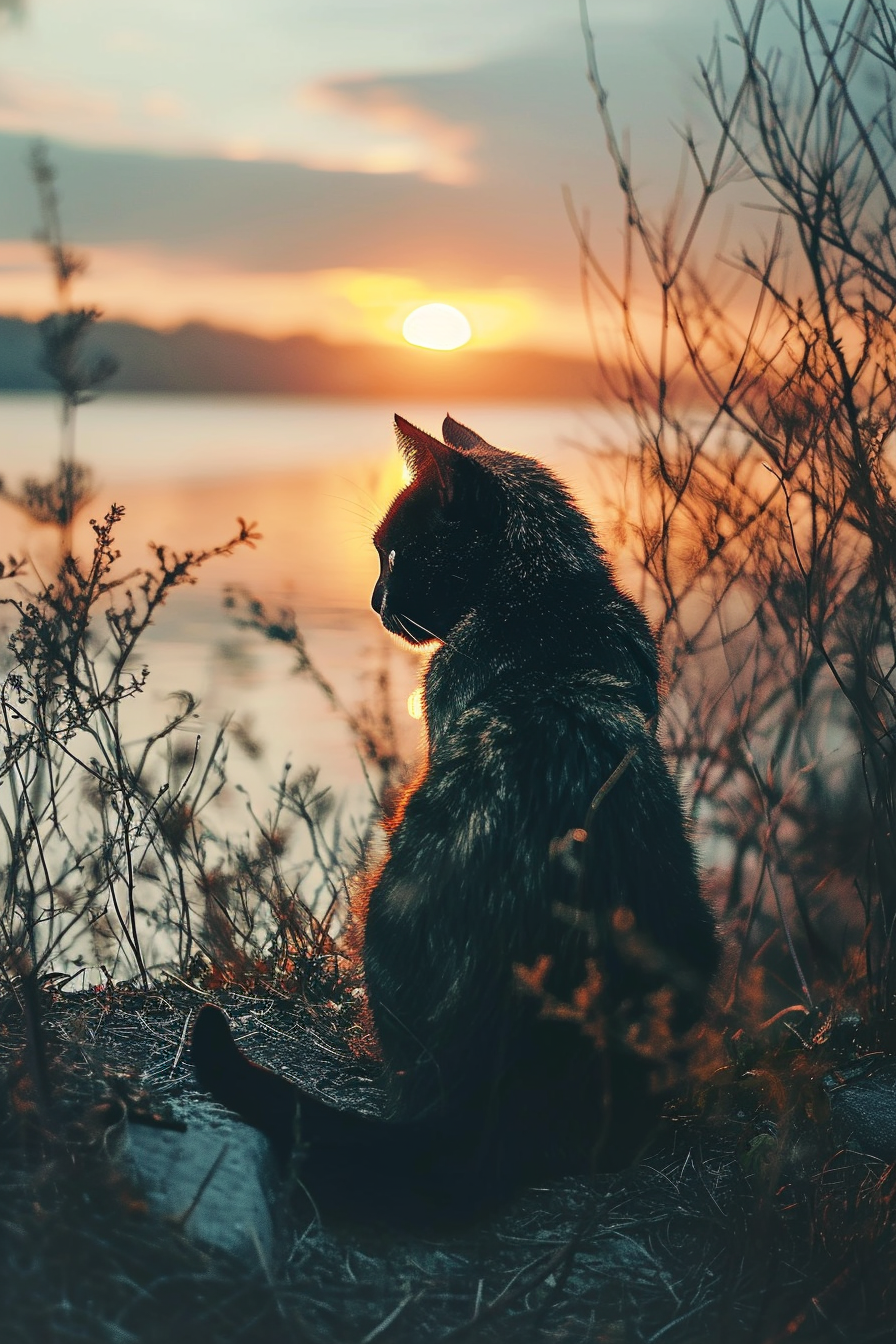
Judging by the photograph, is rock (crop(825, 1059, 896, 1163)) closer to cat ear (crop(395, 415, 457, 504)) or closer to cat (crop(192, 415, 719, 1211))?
cat (crop(192, 415, 719, 1211))

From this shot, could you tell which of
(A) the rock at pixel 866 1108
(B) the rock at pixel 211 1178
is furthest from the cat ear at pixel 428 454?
(A) the rock at pixel 866 1108

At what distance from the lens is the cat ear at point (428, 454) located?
303cm

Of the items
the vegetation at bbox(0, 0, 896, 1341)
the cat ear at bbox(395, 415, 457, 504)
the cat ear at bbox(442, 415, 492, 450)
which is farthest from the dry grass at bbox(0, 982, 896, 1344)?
the cat ear at bbox(442, 415, 492, 450)

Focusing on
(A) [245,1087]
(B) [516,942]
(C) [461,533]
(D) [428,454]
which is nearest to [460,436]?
(D) [428,454]

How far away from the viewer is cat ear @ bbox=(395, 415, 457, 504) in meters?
3.03

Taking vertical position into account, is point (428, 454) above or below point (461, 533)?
above

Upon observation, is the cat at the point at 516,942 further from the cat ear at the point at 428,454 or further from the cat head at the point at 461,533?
the cat ear at the point at 428,454

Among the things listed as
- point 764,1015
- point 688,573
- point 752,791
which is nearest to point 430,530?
point 688,573

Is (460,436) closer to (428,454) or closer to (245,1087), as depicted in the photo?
(428,454)

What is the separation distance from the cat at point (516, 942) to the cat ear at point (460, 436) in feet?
4.12

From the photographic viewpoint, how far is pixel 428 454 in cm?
324

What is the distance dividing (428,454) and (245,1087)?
6.06 ft

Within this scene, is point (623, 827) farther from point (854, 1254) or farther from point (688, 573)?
point (688, 573)

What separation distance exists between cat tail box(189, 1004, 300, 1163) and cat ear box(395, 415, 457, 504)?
63.6 inches
